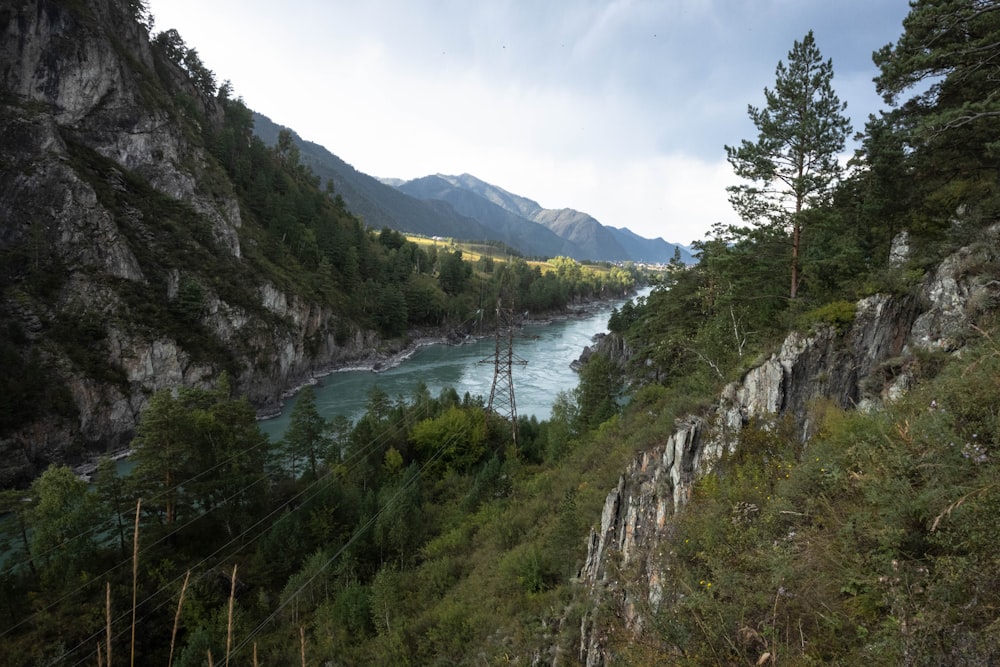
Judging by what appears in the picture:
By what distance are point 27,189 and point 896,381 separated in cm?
5898

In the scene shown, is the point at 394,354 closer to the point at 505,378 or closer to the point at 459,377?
the point at 459,377

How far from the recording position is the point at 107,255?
134ft

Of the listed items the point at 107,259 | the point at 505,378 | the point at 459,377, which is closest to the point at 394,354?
the point at 459,377

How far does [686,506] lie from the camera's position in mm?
8664

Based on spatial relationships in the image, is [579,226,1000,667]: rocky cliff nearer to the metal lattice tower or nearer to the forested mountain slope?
the metal lattice tower

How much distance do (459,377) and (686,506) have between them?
4769 cm

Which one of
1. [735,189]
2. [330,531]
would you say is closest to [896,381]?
A: [735,189]

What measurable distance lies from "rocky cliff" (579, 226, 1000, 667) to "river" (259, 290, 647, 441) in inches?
1110

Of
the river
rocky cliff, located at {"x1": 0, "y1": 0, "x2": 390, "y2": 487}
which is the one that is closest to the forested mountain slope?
rocky cliff, located at {"x1": 0, "y1": 0, "x2": 390, "y2": 487}

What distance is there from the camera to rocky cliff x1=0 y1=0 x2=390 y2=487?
112 ft

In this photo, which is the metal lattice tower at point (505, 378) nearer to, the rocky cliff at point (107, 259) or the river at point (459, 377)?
the river at point (459, 377)

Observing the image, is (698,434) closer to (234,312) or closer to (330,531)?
(330,531)

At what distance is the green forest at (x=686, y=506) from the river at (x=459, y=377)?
15085 millimetres

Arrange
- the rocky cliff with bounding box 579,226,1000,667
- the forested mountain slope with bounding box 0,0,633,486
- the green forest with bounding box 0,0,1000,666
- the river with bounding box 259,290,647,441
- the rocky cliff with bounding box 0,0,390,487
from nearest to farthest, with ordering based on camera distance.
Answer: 1. the green forest with bounding box 0,0,1000,666
2. the rocky cliff with bounding box 579,226,1000,667
3. the rocky cliff with bounding box 0,0,390,487
4. the forested mountain slope with bounding box 0,0,633,486
5. the river with bounding box 259,290,647,441
